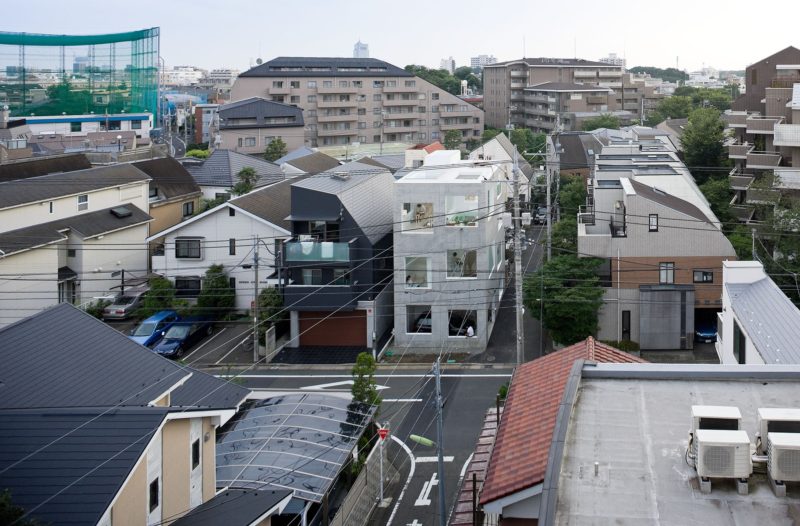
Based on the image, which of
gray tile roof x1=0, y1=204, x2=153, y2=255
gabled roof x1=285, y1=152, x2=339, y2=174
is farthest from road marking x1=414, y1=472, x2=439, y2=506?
gabled roof x1=285, y1=152, x2=339, y2=174

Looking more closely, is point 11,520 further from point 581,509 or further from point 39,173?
point 39,173

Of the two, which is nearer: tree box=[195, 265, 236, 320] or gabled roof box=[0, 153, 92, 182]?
tree box=[195, 265, 236, 320]

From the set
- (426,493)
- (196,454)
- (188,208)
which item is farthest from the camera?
(188,208)

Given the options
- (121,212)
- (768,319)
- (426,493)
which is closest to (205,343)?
(121,212)

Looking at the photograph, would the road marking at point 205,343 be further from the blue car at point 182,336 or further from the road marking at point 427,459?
the road marking at point 427,459

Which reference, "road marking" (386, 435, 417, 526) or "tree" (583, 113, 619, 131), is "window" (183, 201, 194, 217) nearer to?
"road marking" (386, 435, 417, 526)

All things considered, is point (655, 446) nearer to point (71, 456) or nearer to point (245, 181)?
point (71, 456)
